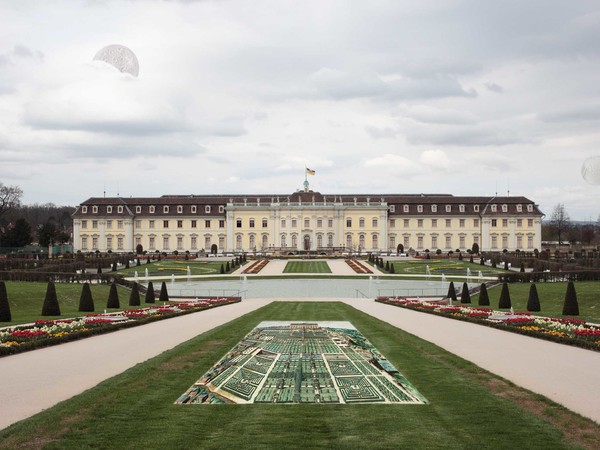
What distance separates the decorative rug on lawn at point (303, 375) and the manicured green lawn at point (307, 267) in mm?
38873

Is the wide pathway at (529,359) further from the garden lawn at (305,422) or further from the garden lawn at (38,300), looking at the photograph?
the garden lawn at (38,300)

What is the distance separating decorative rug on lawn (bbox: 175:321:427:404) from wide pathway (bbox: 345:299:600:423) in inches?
77.9

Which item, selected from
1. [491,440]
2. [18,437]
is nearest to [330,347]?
[491,440]

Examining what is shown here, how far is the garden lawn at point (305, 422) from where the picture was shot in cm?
687

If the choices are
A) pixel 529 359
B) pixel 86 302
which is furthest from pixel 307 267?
pixel 529 359

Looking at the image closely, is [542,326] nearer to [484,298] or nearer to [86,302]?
[484,298]

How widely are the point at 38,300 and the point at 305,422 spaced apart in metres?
20.2

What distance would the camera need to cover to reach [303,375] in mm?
10453

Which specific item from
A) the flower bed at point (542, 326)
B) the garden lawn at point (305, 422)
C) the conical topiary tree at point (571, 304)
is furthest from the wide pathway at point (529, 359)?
the conical topiary tree at point (571, 304)

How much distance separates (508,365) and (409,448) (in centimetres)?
559

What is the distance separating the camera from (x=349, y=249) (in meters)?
78.7

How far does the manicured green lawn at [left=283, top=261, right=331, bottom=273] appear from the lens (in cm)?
5412

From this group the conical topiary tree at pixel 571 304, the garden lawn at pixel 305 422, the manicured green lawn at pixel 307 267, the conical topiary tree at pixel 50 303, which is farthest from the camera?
the manicured green lawn at pixel 307 267

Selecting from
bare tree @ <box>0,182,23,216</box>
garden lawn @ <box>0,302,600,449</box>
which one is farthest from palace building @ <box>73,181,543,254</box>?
garden lawn @ <box>0,302,600,449</box>
